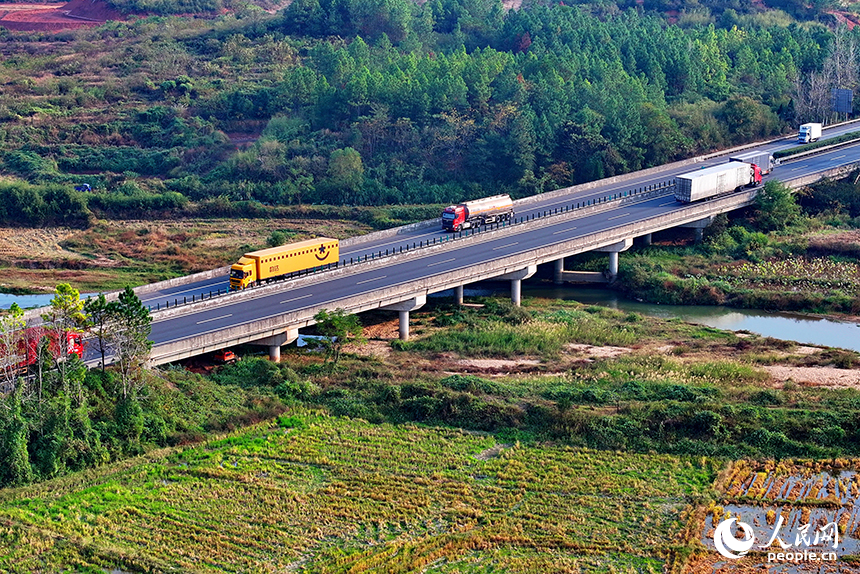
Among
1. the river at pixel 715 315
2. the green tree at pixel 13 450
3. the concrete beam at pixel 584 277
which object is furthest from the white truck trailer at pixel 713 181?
the green tree at pixel 13 450

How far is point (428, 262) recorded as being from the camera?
258ft

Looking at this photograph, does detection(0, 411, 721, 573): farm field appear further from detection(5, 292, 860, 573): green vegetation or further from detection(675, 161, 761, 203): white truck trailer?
detection(675, 161, 761, 203): white truck trailer

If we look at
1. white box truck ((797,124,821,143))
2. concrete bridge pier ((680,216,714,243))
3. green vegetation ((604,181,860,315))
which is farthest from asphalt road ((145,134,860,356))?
white box truck ((797,124,821,143))

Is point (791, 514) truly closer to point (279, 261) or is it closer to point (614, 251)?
point (279, 261)

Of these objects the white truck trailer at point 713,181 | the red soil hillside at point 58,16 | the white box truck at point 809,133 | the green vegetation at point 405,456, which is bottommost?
the green vegetation at point 405,456

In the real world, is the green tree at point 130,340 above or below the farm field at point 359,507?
above

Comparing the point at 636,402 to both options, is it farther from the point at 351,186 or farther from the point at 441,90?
the point at 441,90

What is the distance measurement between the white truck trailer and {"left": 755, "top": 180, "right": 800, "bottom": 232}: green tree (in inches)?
86.6

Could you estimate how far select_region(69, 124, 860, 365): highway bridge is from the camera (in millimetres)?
65375

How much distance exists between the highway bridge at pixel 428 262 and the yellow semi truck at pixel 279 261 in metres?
0.78

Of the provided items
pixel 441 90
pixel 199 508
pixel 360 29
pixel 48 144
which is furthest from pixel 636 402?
pixel 360 29

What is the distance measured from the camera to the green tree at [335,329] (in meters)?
64.6

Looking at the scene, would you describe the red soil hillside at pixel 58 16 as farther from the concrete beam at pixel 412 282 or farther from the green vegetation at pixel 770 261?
the green vegetation at pixel 770 261

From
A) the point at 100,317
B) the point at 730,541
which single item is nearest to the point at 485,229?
the point at 100,317
